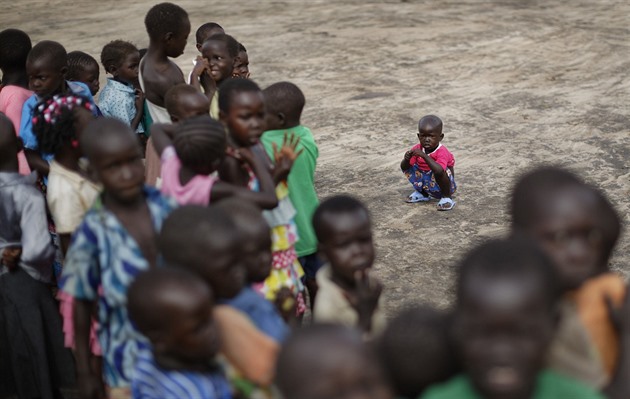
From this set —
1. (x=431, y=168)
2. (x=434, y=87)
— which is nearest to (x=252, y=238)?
(x=431, y=168)

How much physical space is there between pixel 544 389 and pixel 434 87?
6840mm

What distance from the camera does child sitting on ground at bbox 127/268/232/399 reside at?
2.20 m

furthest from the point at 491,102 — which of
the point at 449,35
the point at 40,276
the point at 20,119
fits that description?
the point at 40,276

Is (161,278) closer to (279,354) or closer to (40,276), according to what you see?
(279,354)

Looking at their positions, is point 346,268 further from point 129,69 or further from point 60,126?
point 129,69

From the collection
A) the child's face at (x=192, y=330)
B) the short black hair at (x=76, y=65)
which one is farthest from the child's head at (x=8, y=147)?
the short black hair at (x=76, y=65)

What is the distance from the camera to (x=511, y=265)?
6.04 ft

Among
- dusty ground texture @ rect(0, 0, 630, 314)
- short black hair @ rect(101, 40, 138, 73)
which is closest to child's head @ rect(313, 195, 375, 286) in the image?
dusty ground texture @ rect(0, 0, 630, 314)

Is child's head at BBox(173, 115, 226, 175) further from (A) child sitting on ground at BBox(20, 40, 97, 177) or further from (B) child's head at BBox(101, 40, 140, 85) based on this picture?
(B) child's head at BBox(101, 40, 140, 85)

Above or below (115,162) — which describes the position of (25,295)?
below

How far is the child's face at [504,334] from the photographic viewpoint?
1.77 m

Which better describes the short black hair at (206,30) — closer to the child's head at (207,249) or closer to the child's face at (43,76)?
the child's face at (43,76)

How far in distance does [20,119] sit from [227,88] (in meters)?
1.55

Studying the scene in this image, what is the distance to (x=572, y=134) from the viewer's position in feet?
22.9
